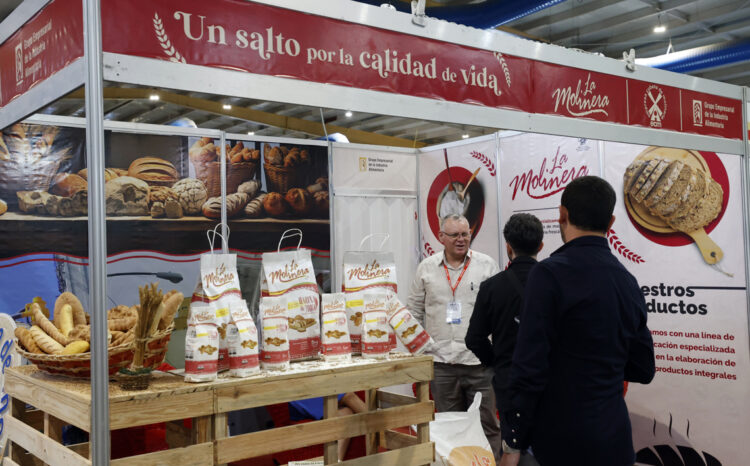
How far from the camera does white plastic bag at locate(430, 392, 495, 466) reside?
3.12 metres

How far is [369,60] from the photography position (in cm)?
239

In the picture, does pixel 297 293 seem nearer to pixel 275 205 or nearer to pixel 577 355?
→ pixel 577 355

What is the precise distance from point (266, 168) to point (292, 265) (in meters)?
3.16

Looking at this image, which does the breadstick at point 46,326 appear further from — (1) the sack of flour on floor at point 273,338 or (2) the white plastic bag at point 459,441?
(2) the white plastic bag at point 459,441

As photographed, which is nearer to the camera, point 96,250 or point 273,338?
point 96,250

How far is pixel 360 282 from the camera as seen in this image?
2555 millimetres

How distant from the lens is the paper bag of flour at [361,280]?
8.26 ft

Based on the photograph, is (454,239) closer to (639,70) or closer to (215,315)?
(639,70)

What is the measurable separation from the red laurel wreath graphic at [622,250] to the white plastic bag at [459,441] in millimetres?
2177

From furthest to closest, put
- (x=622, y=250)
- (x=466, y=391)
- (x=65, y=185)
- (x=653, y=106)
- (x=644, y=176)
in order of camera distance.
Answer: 1. (x=622, y=250)
2. (x=644, y=176)
3. (x=65, y=185)
4. (x=466, y=391)
5. (x=653, y=106)

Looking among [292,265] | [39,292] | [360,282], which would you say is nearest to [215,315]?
[292,265]

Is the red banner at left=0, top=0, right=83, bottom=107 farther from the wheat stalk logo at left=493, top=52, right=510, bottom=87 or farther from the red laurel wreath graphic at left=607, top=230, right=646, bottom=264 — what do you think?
the red laurel wreath graphic at left=607, top=230, right=646, bottom=264

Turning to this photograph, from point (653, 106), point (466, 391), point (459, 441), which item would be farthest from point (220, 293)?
point (466, 391)

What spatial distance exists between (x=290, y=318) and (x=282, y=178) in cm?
328
